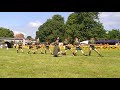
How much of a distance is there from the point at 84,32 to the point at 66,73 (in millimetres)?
77466

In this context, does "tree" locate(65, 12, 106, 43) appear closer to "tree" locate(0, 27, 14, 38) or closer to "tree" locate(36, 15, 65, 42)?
"tree" locate(36, 15, 65, 42)

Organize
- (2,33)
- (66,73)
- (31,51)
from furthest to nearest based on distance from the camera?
(2,33) → (31,51) → (66,73)

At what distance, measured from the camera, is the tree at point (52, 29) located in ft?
358

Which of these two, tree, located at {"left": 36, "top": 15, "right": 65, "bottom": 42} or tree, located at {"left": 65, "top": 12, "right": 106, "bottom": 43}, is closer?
tree, located at {"left": 65, "top": 12, "right": 106, "bottom": 43}

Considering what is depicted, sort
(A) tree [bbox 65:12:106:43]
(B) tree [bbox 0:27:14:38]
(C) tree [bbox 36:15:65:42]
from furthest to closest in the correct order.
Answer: (B) tree [bbox 0:27:14:38] → (C) tree [bbox 36:15:65:42] → (A) tree [bbox 65:12:106:43]

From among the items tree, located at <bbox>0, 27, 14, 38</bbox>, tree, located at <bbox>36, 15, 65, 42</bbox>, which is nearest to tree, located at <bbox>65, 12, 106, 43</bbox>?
tree, located at <bbox>36, 15, 65, 42</bbox>

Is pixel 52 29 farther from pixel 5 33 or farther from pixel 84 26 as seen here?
pixel 5 33

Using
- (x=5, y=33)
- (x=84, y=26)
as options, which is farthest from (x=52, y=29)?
(x=5, y=33)

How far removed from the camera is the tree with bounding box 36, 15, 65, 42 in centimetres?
10925

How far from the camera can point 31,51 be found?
103ft
